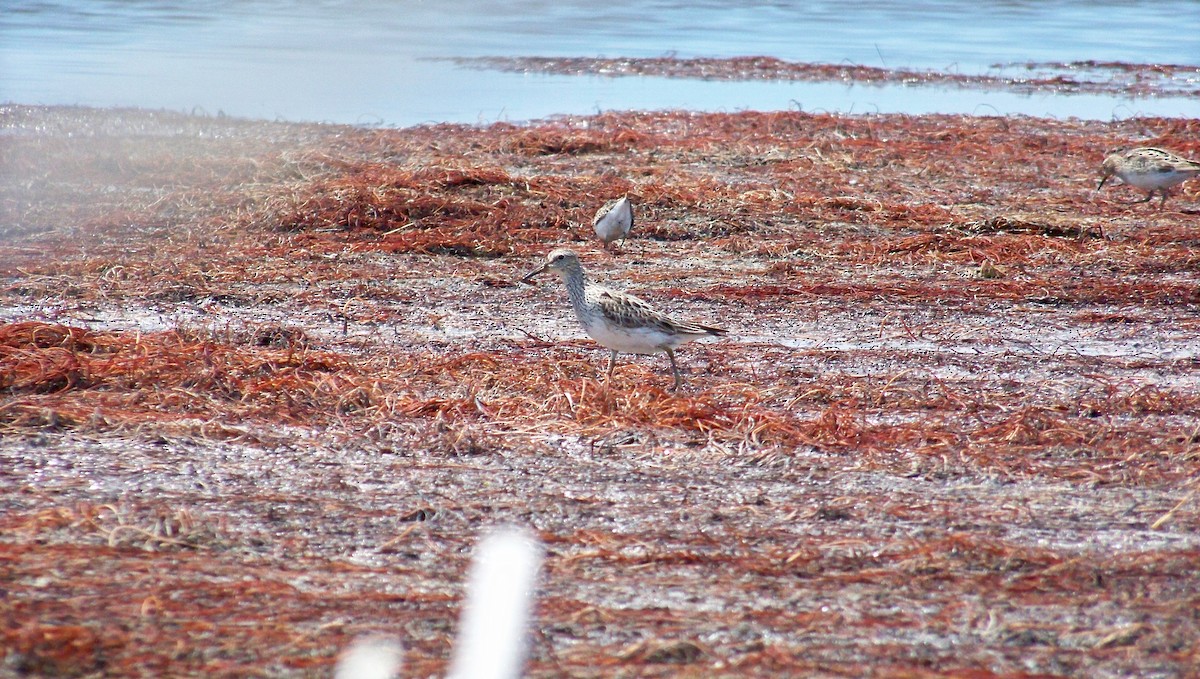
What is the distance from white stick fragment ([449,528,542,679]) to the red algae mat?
0.23 feet

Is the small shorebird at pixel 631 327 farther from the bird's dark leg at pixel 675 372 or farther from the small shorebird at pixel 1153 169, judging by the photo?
the small shorebird at pixel 1153 169

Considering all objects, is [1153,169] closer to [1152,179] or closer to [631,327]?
[1152,179]

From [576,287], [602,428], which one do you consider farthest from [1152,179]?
[602,428]

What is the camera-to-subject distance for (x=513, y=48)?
96.1 feet

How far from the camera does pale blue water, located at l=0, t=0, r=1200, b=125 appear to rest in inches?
802

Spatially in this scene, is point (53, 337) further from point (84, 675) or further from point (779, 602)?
point (779, 602)

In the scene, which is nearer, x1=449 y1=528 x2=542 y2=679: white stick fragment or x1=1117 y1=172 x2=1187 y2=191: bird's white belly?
x1=449 y1=528 x2=542 y2=679: white stick fragment

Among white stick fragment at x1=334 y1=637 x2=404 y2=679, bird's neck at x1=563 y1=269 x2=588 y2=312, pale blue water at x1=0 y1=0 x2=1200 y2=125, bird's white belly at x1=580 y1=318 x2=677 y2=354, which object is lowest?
white stick fragment at x1=334 y1=637 x2=404 y2=679

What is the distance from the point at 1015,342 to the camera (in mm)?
8023

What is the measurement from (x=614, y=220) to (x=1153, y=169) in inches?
222

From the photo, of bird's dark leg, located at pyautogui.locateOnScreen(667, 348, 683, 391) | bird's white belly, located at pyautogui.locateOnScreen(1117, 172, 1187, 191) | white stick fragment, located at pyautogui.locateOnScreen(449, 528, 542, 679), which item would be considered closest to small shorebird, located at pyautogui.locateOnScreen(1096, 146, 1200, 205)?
bird's white belly, located at pyautogui.locateOnScreen(1117, 172, 1187, 191)

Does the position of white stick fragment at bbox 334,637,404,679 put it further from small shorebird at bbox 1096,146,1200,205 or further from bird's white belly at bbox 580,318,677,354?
small shorebird at bbox 1096,146,1200,205

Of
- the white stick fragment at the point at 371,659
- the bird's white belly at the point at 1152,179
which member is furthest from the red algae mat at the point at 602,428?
the bird's white belly at the point at 1152,179

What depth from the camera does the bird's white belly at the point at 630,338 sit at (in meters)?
6.98
